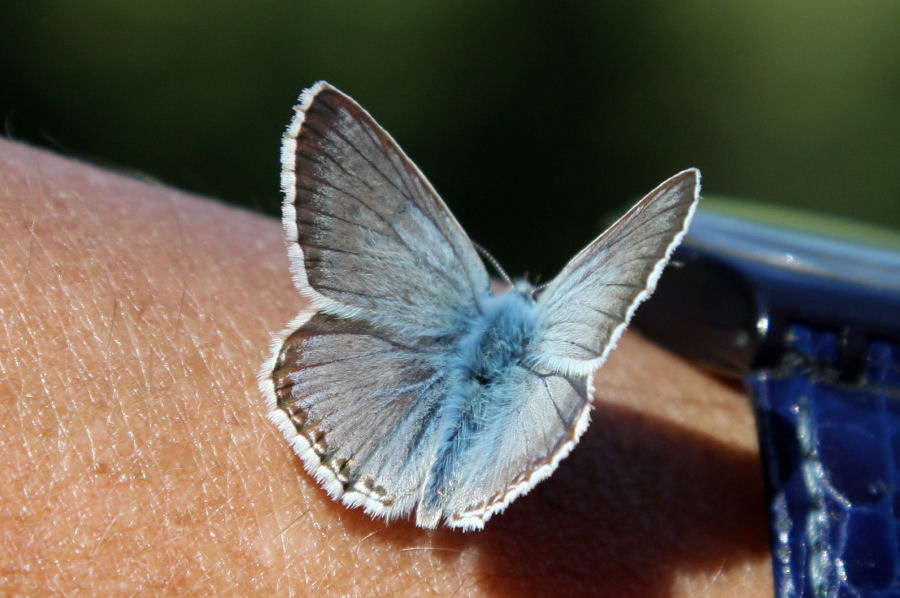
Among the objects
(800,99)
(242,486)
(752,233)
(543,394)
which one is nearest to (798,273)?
(752,233)

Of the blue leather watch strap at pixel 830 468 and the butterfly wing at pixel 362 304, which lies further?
the butterfly wing at pixel 362 304

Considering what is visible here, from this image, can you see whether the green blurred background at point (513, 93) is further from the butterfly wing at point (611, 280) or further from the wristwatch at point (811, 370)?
the butterfly wing at point (611, 280)

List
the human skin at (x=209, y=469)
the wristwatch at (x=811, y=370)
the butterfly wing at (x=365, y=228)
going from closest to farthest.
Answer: the human skin at (x=209, y=469) → the wristwatch at (x=811, y=370) → the butterfly wing at (x=365, y=228)

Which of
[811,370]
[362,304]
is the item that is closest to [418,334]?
[362,304]

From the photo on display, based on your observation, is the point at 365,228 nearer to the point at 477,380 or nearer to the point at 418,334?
the point at 418,334

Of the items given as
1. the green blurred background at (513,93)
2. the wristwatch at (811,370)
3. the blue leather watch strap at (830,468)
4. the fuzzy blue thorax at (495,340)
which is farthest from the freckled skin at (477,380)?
the green blurred background at (513,93)

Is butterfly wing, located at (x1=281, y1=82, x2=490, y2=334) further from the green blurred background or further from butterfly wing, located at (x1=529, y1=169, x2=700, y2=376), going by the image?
the green blurred background

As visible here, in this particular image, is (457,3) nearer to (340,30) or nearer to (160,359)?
(340,30)
